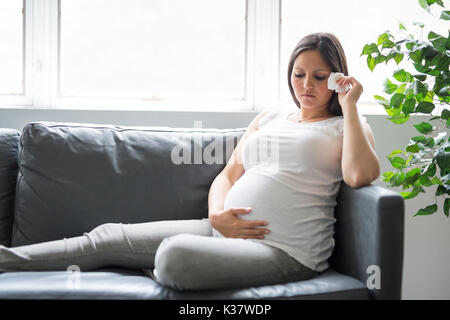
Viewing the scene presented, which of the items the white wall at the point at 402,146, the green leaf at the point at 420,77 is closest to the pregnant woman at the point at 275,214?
the green leaf at the point at 420,77

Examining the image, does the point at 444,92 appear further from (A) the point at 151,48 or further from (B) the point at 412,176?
(A) the point at 151,48

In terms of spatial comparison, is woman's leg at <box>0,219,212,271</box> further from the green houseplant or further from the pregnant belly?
the green houseplant

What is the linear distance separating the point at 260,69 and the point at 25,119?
1.13 meters

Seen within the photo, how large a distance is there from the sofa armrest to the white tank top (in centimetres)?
9

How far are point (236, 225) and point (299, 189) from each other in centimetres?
22

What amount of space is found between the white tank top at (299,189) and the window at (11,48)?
133 cm

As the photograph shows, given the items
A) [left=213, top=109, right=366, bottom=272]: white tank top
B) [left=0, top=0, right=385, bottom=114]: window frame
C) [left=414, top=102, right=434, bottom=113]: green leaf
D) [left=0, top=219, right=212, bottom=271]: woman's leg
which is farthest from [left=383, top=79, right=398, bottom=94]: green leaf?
[left=0, top=219, right=212, bottom=271]: woman's leg

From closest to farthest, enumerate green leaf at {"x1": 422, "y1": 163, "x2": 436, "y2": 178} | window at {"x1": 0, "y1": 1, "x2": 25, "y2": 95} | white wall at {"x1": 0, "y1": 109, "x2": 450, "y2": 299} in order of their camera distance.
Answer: green leaf at {"x1": 422, "y1": 163, "x2": 436, "y2": 178} → white wall at {"x1": 0, "y1": 109, "x2": 450, "y2": 299} → window at {"x1": 0, "y1": 1, "x2": 25, "y2": 95}

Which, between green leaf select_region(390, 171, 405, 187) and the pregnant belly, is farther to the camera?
green leaf select_region(390, 171, 405, 187)

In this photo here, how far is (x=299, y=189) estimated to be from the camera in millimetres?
1316

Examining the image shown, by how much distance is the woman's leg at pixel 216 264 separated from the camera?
42.4 inches

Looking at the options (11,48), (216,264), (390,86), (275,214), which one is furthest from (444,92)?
(11,48)

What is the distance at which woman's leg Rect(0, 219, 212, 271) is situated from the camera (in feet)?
4.23
